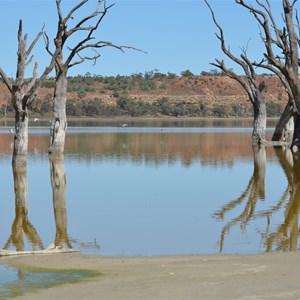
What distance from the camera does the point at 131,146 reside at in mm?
34094

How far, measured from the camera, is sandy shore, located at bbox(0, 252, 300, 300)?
21.7ft

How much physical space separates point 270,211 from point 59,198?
438cm

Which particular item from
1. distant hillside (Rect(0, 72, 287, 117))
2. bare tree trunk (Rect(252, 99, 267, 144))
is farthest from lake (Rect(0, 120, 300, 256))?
distant hillside (Rect(0, 72, 287, 117))

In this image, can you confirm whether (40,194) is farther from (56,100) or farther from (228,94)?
(228,94)

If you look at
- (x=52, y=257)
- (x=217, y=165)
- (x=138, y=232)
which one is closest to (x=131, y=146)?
(x=217, y=165)

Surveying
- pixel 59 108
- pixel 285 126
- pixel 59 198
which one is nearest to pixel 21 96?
pixel 59 108

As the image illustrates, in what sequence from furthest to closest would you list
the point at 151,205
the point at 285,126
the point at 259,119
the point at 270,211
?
the point at 285,126, the point at 259,119, the point at 151,205, the point at 270,211

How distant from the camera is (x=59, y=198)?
15086 millimetres

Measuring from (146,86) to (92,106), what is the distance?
2996 centimetres

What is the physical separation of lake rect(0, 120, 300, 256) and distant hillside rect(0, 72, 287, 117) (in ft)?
201

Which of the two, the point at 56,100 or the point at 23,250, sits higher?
the point at 56,100

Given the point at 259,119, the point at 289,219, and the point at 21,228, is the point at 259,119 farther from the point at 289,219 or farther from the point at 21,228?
the point at 21,228

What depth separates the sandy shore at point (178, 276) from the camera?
6.61 metres

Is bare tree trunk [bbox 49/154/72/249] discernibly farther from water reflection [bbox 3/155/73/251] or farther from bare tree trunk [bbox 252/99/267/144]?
bare tree trunk [bbox 252/99/267/144]
